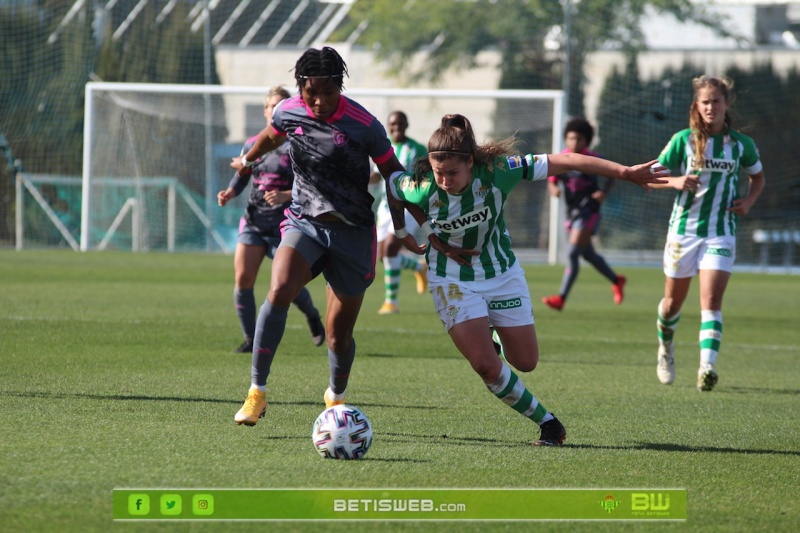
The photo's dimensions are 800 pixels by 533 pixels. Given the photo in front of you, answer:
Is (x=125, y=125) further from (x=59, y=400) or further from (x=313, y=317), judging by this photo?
(x=59, y=400)

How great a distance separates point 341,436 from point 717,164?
12.8ft

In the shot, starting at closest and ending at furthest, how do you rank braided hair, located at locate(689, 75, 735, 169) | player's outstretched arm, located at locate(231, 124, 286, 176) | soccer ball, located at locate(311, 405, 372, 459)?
soccer ball, located at locate(311, 405, 372, 459) < player's outstretched arm, located at locate(231, 124, 286, 176) < braided hair, located at locate(689, 75, 735, 169)

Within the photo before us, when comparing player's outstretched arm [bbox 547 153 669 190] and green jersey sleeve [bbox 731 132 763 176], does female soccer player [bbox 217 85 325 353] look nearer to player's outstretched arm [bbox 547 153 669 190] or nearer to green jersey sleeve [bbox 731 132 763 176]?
green jersey sleeve [bbox 731 132 763 176]

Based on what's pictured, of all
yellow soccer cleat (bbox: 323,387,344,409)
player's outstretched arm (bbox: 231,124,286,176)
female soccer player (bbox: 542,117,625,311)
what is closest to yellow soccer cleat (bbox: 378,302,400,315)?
female soccer player (bbox: 542,117,625,311)

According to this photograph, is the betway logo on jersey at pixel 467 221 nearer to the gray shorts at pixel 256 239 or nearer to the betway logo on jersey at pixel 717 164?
the betway logo on jersey at pixel 717 164

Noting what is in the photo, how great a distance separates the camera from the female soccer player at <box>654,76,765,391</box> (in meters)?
7.61

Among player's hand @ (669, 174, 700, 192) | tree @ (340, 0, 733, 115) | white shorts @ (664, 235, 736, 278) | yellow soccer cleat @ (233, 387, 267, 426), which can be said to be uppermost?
tree @ (340, 0, 733, 115)

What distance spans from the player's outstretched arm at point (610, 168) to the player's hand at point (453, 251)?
1.90 feet

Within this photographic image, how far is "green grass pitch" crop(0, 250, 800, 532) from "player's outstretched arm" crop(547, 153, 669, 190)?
131cm

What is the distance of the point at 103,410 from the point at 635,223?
72.6ft

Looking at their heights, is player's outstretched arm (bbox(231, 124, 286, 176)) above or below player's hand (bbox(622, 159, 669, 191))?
above

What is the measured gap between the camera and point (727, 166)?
25.2 ft

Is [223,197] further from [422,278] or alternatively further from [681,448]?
[422,278]

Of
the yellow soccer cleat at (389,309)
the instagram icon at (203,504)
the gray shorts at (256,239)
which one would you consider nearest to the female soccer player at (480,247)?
the instagram icon at (203,504)
